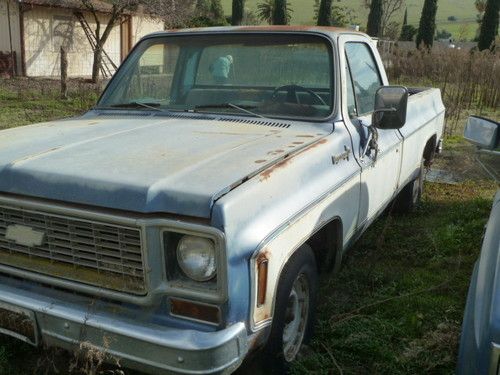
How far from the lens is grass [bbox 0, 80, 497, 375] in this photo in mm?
→ 3104

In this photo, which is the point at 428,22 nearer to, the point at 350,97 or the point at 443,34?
the point at 350,97

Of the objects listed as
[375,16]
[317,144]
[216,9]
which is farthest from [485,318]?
[216,9]

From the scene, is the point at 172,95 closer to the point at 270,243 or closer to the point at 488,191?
the point at 270,243

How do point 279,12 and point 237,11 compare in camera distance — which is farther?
point 237,11

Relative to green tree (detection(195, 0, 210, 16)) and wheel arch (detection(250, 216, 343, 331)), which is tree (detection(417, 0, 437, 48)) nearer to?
green tree (detection(195, 0, 210, 16))

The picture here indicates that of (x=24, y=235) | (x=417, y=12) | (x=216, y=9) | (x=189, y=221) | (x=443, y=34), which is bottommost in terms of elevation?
(x=24, y=235)

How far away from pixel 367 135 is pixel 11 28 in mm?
18931

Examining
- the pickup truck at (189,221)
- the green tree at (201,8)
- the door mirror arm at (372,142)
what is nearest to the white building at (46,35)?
the green tree at (201,8)

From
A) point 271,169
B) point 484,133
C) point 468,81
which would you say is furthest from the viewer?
point 468,81

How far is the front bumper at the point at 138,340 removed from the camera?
2.20m

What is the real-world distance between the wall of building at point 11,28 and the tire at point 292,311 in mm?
19146

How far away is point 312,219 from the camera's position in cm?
286

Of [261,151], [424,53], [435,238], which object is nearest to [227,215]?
[261,151]

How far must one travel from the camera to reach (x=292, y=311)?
117 inches
